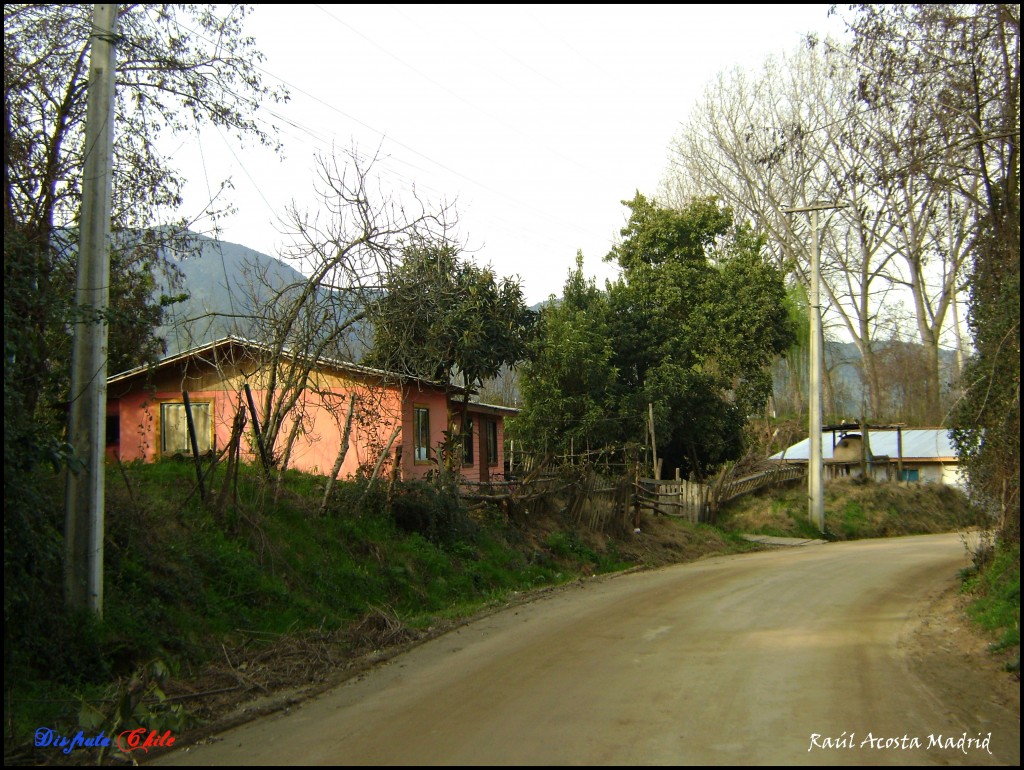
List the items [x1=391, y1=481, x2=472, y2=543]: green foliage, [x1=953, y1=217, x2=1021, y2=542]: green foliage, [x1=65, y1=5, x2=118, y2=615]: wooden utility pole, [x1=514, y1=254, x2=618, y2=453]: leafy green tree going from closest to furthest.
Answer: [x1=65, y1=5, x2=118, y2=615]: wooden utility pole
[x1=953, y1=217, x2=1021, y2=542]: green foliage
[x1=391, y1=481, x2=472, y2=543]: green foliage
[x1=514, y1=254, x2=618, y2=453]: leafy green tree

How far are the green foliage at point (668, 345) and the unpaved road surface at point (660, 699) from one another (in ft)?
55.9

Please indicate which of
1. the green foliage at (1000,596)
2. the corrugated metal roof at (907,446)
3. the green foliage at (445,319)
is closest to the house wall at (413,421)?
the green foliage at (445,319)

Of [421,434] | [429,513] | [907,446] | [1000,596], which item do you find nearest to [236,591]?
[429,513]

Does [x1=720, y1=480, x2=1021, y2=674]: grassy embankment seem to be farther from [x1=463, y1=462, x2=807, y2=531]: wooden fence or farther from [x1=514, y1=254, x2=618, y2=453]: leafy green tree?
[x1=514, y1=254, x2=618, y2=453]: leafy green tree

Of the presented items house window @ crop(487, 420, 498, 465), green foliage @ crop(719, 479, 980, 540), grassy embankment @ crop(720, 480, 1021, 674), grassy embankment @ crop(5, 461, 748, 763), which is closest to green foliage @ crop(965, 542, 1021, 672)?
grassy embankment @ crop(720, 480, 1021, 674)

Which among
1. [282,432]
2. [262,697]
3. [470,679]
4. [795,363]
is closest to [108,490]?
[262,697]

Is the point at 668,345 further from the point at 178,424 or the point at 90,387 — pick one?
the point at 90,387

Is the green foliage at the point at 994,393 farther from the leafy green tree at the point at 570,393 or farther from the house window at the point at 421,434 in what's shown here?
the leafy green tree at the point at 570,393

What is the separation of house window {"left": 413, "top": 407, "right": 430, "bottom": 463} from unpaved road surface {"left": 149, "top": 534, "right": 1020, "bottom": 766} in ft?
36.1

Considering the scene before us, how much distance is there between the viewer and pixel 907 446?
4519 cm

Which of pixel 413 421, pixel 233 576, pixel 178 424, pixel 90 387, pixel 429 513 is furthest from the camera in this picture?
pixel 413 421

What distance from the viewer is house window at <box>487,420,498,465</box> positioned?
96.6ft

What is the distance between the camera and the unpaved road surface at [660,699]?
6168 mm

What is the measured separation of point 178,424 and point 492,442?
11.3 meters
